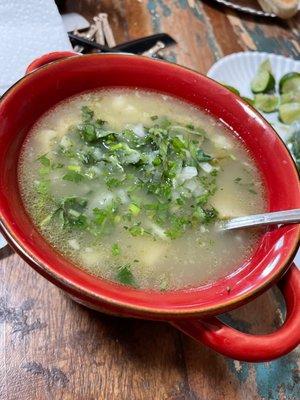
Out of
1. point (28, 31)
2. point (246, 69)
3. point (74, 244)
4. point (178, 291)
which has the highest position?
point (28, 31)

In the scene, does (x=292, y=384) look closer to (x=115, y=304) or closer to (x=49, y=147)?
(x=115, y=304)

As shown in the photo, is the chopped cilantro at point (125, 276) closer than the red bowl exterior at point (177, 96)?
No

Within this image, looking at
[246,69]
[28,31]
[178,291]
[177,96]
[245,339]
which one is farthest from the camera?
[246,69]

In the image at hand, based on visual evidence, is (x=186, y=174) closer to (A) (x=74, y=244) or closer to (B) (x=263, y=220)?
(B) (x=263, y=220)

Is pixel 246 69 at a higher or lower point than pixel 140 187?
lower

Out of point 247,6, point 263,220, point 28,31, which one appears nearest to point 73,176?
point 263,220

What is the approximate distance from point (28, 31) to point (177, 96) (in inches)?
22.5

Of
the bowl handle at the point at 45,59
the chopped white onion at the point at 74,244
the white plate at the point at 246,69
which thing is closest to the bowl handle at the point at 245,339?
the chopped white onion at the point at 74,244

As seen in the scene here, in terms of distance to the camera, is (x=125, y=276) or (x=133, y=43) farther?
(x=133, y=43)

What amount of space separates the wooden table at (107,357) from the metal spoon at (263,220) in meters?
0.22

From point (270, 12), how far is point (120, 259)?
5.14 feet

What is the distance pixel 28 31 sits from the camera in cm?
153

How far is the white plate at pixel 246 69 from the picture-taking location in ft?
5.71

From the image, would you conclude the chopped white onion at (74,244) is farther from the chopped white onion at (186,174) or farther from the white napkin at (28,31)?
the white napkin at (28,31)
